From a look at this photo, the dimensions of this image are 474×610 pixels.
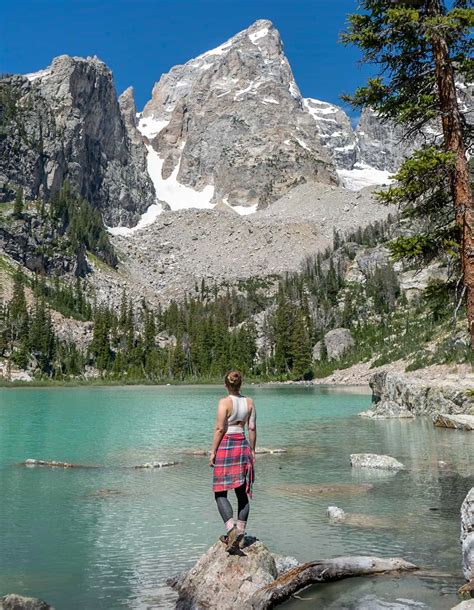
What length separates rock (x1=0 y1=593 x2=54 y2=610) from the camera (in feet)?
31.2

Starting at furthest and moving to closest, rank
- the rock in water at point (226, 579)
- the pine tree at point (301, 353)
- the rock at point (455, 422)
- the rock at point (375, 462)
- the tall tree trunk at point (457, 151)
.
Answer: the pine tree at point (301, 353)
the rock at point (455, 422)
the rock at point (375, 462)
the tall tree trunk at point (457, 151)
the rock in water at point (226, 579)

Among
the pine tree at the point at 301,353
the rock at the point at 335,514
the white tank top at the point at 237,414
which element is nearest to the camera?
the white tank top at the point at 237,414

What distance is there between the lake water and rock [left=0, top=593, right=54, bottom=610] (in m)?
0.80

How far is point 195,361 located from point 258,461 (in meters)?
125

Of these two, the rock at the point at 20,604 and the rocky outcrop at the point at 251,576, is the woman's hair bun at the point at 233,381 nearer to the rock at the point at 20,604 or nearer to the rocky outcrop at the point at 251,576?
the rocky outcrop at the point at 251,576

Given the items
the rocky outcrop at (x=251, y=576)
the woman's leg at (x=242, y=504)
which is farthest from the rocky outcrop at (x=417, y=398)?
the woman's leg at (x=242, y=504)

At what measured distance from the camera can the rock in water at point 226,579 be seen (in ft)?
31.7

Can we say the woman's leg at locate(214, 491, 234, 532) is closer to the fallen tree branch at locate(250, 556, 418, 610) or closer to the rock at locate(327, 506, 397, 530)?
the fallen tree branch at locate(250, 556, 418, 610)

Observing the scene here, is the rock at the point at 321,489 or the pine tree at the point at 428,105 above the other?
the pine tree at the point at 428,105

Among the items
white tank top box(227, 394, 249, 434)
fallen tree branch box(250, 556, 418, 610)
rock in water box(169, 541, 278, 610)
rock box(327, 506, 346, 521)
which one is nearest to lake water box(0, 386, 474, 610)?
fallen tree branch box(250, 556, 418, 610)

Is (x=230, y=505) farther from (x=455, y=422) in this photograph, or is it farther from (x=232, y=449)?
(x=455, y=422)

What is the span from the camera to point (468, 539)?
10375 mm

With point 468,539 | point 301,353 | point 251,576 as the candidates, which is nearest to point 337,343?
point 301,353

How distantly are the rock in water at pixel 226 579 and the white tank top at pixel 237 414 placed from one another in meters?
2.09
